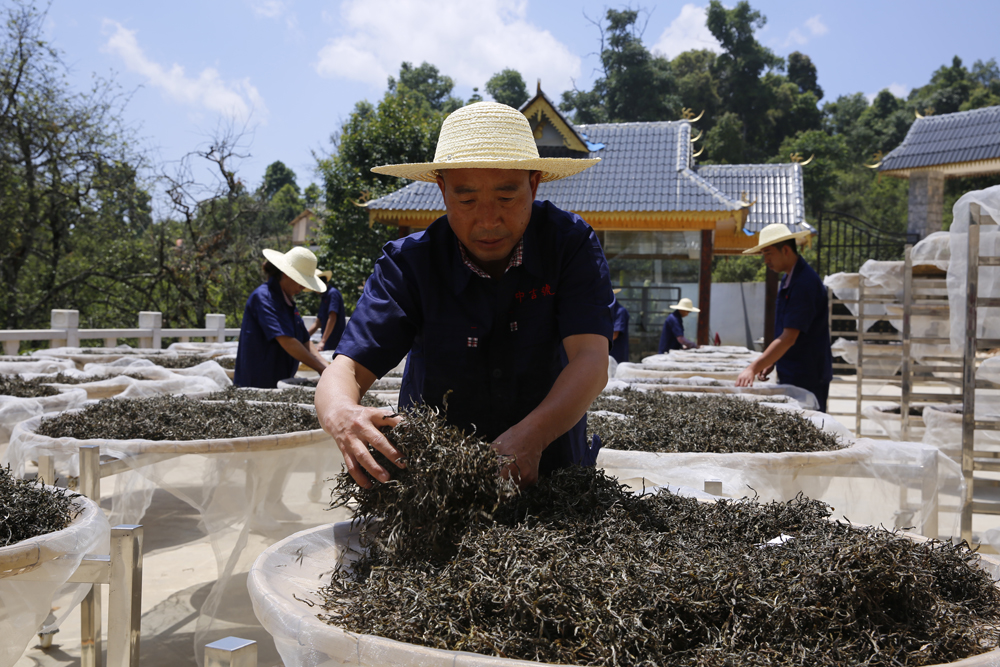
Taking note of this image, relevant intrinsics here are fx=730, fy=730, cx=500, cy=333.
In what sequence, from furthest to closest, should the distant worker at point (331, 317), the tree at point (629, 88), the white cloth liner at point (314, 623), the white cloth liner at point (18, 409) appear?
the tree at point (629, 88)
the distant worker at point (331, 317)
the white cloth liner at point (18, 409)
the white cloth liner at point (314, 623)

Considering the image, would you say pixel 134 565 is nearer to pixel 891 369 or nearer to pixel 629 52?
pixel 891 369

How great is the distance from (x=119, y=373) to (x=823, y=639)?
14.1 ft

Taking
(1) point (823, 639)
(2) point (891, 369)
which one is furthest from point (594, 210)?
(1) point (823, 639)

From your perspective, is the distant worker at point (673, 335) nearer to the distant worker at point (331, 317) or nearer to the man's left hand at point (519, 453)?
the distant worker at point (331, 317)

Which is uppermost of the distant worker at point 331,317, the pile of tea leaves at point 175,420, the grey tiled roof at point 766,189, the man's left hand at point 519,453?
the grey tiled roof at point 766,189

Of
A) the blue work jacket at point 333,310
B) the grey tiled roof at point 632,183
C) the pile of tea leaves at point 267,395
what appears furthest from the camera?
the grey tiled roof at point 632,183

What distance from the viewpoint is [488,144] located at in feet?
4.18

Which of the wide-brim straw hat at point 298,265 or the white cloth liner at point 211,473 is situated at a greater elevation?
the wide-brim straw hat at point 298,265

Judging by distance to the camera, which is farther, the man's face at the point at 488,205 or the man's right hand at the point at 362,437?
the man's face at the point at 488,205

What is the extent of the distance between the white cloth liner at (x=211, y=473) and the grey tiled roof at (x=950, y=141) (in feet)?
40.0

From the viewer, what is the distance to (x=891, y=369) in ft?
21.9

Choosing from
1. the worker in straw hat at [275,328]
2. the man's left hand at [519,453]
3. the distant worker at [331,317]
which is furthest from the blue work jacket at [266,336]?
the man's left hand at [519,453]

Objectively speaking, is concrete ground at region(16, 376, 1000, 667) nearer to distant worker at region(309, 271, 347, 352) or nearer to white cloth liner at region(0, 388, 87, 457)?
white cloth liner at region(0, 388, 87, 457)

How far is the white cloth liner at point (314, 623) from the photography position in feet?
2.66
